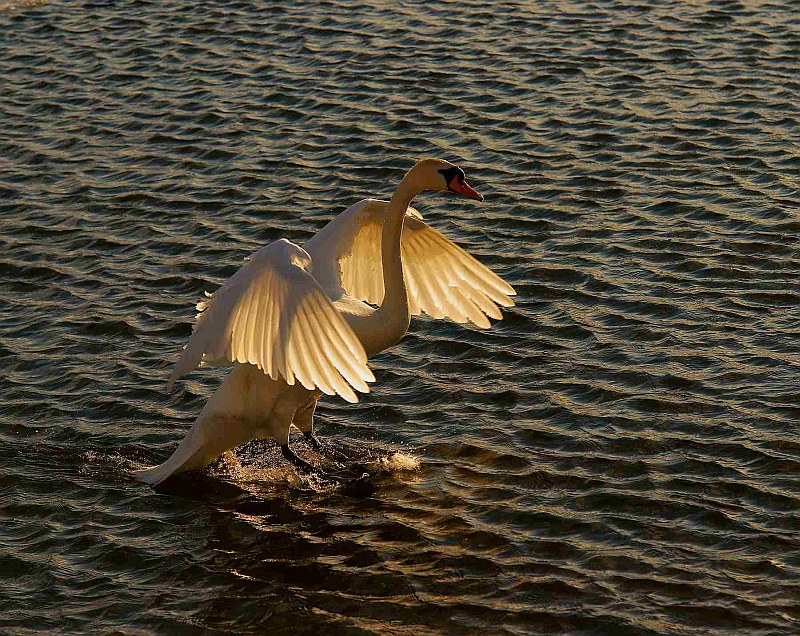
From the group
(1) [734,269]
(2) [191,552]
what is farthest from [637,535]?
(1) [734,269]

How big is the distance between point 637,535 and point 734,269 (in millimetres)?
3603

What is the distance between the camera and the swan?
7.66 m

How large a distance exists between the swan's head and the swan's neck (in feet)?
0.26

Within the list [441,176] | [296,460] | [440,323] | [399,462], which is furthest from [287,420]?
[440,323]

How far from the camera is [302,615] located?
24.4 feet

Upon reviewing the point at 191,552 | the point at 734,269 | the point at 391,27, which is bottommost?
the point at 191,552

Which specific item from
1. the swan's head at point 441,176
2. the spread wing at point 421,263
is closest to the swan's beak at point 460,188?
the swan's head at point 441,176

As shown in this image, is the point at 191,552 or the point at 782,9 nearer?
the point at 191,552

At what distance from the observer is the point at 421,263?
968 cm

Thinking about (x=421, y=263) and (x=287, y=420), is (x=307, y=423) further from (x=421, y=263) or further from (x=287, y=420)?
(x=421, y=263)

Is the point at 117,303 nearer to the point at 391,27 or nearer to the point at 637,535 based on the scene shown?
the point at 637,535

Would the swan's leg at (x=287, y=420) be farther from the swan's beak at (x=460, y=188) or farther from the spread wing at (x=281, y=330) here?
the swan's beak at (x=460, y=188)

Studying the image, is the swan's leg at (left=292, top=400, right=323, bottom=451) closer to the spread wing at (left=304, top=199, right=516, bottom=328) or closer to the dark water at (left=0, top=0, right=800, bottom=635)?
the dark water at (left=0, top=0, right=800, bottom=635)

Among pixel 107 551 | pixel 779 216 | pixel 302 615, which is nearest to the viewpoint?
pixel 302 615
